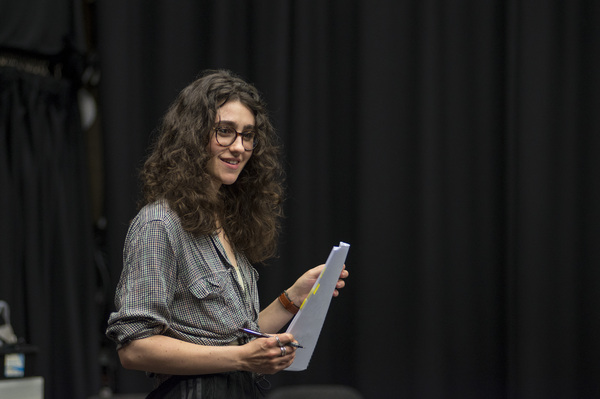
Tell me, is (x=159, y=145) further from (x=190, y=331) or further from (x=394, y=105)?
(x=394, y=105)

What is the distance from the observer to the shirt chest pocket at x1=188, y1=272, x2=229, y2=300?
4.49 ft

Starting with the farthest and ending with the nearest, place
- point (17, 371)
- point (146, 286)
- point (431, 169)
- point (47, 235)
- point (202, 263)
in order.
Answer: point (431, 169), point (47, 235), point (17, 371), point (202, 263), point (146, 286)

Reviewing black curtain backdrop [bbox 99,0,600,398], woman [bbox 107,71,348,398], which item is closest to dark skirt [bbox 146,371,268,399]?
woman [bbox 107,71,348,398]

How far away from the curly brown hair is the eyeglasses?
1.0 inches

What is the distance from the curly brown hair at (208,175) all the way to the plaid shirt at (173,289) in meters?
0.05

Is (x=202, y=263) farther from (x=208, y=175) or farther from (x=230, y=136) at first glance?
(x=230, y=136)

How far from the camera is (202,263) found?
141 cm

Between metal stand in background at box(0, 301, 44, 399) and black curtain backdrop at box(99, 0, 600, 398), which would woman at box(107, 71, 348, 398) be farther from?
black curtain backdrop at box(99, 0, 600, 398)

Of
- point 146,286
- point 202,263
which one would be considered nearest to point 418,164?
point 202,263

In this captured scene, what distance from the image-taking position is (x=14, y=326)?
8.56ft

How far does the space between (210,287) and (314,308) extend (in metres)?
0.26

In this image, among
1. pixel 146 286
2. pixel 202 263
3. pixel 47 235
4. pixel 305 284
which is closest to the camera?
pixel 146 286

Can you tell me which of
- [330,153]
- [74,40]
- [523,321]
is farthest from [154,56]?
[523,321]

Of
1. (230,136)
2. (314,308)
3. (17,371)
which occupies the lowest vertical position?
(17,371)
